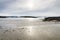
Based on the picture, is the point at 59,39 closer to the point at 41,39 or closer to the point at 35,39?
the point at 41,39

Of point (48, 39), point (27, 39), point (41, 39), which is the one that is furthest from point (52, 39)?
point (27, 39)

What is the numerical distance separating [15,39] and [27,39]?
130 centimetres

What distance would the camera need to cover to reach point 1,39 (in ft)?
31.0

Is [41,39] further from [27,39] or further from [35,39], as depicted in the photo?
[27,39]

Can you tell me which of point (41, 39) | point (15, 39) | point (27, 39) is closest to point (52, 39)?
point (41, 39)

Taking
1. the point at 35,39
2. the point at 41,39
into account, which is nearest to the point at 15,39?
the point at 35,39

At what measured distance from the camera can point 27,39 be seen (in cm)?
971

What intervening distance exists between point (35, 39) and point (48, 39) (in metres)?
1.40

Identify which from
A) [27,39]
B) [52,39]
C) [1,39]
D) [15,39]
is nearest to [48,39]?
[52,39]

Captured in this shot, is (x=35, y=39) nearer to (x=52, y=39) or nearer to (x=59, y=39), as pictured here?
(x=52, y=39)

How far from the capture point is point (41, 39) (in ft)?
31.9

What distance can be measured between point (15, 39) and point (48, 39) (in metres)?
3.57

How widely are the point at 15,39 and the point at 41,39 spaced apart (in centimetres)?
283

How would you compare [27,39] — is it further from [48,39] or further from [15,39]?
[48,39]
